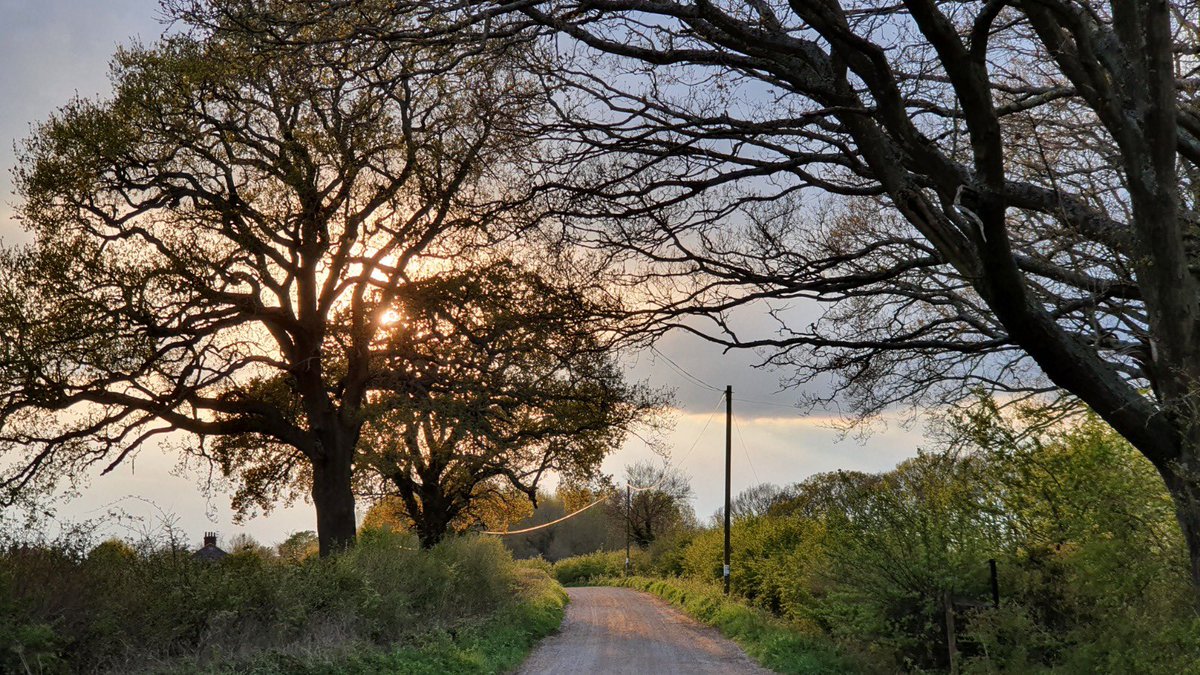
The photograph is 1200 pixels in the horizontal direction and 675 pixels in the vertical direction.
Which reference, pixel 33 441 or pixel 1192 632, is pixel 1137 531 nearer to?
pixel 1192 632

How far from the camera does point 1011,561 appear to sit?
10.7 meters

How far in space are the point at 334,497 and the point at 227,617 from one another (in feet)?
29.0

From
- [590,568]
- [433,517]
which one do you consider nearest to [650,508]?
[590,568]

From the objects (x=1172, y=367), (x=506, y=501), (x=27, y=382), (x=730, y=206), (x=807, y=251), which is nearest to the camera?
(x=1172, y=367)

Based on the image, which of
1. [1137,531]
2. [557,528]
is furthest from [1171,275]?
[557,528]

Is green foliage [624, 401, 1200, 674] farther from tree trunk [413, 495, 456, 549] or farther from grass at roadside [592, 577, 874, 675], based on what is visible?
tree trunk [413, 495, 456, 549]

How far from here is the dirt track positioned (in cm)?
1579

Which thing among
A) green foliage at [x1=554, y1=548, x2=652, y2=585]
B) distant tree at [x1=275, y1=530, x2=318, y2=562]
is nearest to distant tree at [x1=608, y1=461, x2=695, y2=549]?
green foliage at [x1=554, y1=548, x2=652, y2=585]

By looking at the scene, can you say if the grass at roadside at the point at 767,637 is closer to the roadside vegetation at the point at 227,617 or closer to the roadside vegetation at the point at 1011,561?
the roadside vegetation at the point at 1011,561

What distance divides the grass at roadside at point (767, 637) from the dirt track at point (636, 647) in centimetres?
32

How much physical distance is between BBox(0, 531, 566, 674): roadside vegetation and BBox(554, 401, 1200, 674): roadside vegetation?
5921 mm

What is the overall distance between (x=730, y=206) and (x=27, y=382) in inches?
544

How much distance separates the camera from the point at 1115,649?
7848 mm

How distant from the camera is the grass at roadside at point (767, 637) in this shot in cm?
1440
